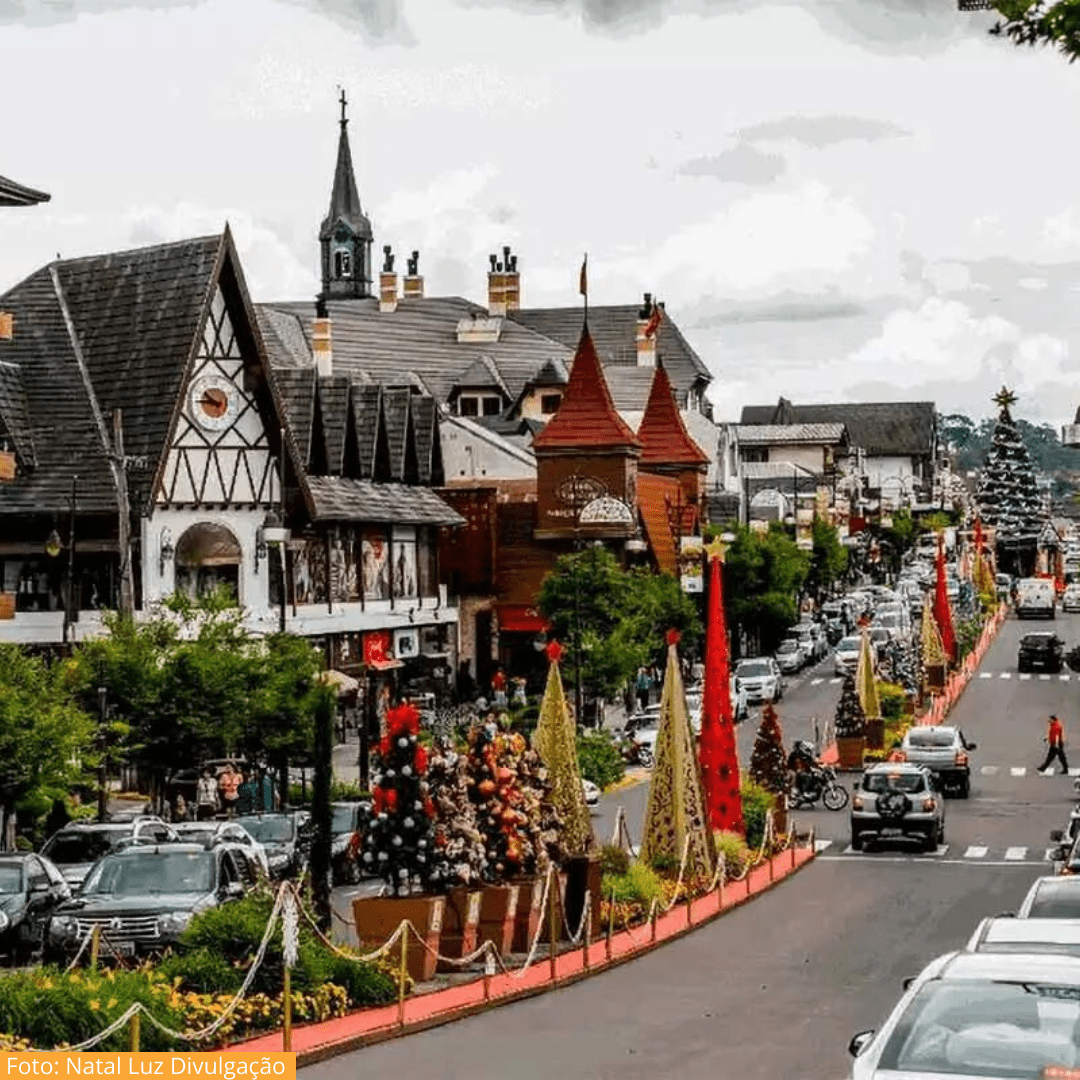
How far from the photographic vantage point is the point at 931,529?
185 meters

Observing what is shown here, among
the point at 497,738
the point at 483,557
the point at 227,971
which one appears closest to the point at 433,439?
the point at 483,557

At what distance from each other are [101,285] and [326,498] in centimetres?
913

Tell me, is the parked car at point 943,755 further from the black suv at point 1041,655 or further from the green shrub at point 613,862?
the black suv at point 1041,655

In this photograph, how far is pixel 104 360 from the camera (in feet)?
196

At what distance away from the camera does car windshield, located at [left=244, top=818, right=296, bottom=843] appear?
115 ft

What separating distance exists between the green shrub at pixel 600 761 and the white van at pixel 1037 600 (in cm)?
7212

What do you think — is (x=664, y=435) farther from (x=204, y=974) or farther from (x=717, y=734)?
(x=204, y=974)

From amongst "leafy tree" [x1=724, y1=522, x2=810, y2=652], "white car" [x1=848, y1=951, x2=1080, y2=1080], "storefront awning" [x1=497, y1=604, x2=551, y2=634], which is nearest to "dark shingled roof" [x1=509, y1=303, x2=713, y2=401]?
"leafy tree" [x1=724, y1=522, x2=810, y2=652]

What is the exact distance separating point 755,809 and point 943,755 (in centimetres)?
1267

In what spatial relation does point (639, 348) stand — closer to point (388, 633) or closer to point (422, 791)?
point (388, 633)

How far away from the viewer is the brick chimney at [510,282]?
463 feet

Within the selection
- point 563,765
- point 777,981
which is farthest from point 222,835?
point 777,981

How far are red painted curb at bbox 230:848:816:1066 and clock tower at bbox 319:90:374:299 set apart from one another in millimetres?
118675

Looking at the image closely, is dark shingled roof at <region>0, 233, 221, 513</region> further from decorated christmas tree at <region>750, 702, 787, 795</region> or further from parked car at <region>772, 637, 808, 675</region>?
parked car at <region>772, 637, 808, 675</region>
